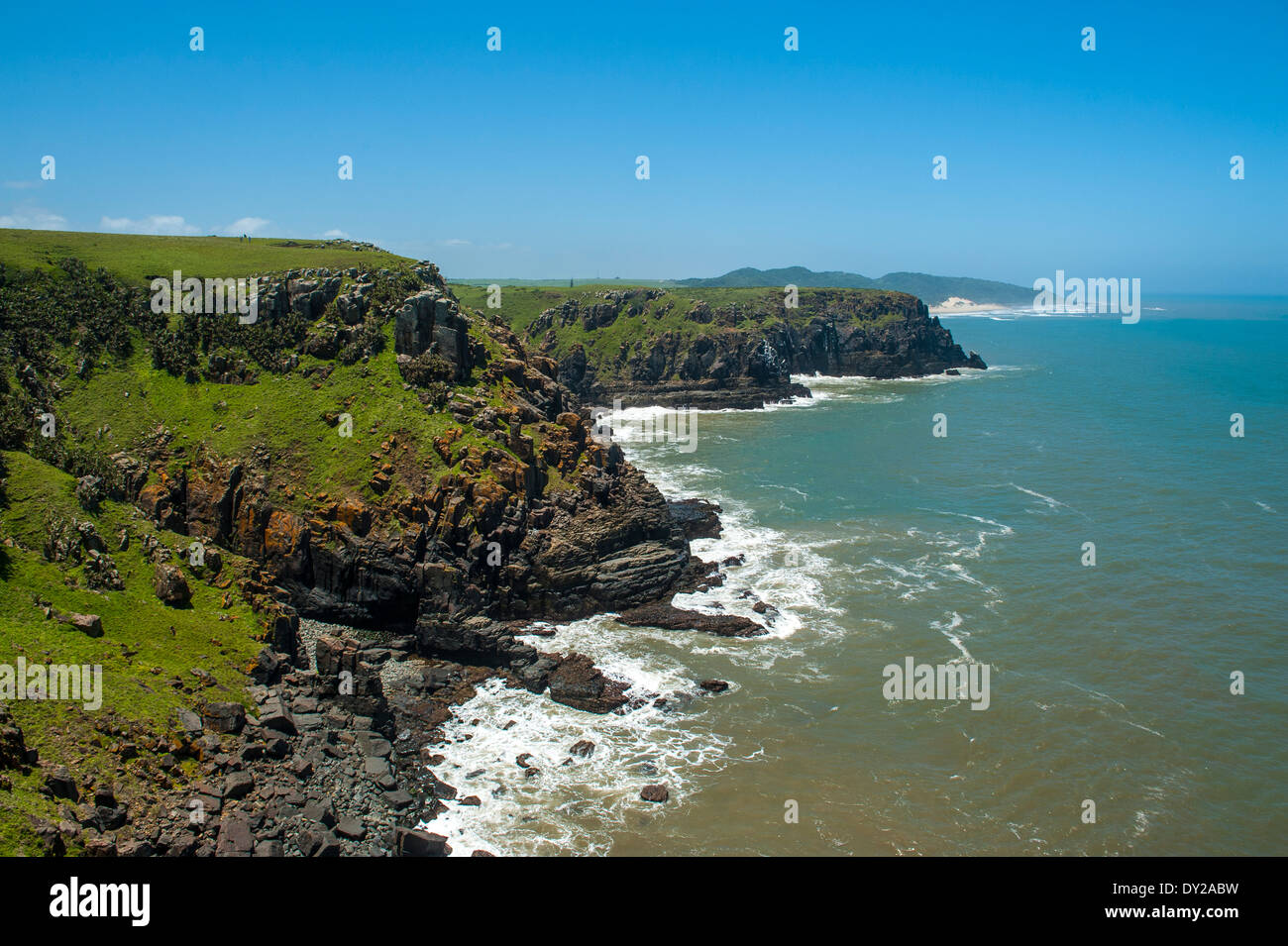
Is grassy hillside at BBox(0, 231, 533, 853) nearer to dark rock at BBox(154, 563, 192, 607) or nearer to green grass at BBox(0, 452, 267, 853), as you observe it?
green grass at BBox(0, 452, 267, 853)

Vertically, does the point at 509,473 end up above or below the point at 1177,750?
above

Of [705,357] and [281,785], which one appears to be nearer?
[281,785]

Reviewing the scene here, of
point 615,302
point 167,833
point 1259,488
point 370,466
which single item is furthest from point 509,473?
point 615,302

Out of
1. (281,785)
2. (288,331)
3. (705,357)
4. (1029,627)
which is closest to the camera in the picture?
(281,785)

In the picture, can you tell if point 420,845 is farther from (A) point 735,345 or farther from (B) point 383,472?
(A) point 735,345

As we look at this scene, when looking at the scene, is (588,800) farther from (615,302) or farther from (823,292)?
(823,292)

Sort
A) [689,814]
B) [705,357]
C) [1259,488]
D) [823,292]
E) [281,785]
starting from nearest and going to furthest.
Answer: [281,785], [689,814], [1259,488], [705,357], [823,292]

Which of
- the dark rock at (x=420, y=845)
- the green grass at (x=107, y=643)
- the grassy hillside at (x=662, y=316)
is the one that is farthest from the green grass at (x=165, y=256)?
the grassy hillside at (x=662, y=316)

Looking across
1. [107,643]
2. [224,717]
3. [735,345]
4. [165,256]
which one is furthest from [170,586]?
[735,345]
